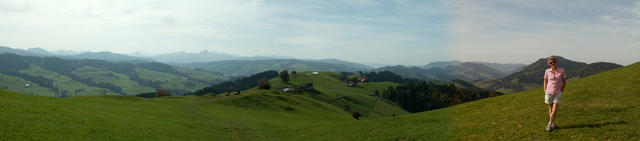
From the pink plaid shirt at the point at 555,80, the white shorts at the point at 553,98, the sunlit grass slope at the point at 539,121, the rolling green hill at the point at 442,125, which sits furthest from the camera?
the rolling green hill at the point at 442,125

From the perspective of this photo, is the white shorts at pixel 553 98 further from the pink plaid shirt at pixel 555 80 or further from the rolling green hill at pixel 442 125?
the rolling green hill at pixel 442 125

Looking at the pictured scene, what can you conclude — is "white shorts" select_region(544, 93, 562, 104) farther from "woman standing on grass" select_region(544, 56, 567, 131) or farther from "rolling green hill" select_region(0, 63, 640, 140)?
"rolling green hill" select_region(0, 63, 640, 140)

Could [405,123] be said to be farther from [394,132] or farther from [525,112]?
[525,112]

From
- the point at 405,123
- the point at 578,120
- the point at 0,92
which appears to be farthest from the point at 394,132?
the point at 0,92

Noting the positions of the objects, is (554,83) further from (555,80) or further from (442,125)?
(442,125)

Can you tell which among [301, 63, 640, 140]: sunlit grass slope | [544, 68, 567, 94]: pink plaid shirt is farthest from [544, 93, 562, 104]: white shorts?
[301, 63, 640, 140]: sunlit grass slope

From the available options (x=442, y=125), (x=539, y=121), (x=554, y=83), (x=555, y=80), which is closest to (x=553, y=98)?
(x=554, y=83)

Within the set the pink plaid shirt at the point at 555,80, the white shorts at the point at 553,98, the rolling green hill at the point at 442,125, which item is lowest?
the rolling green hill at the point at 442,125

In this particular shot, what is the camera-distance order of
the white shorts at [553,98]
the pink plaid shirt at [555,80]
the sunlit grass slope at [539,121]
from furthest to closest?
1. the sunlit grass slope at [539,121]
2. the white shorts at [553,98]
3. the pink plaid shirt at [555,80]

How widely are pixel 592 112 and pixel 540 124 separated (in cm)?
499

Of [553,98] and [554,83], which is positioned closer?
[554,83]

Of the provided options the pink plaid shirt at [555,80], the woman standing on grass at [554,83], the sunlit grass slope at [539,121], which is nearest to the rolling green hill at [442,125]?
the sunlit grass slope at [539,121]

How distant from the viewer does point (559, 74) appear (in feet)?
59.1

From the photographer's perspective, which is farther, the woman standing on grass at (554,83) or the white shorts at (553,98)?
the white shorts at (553,98)
